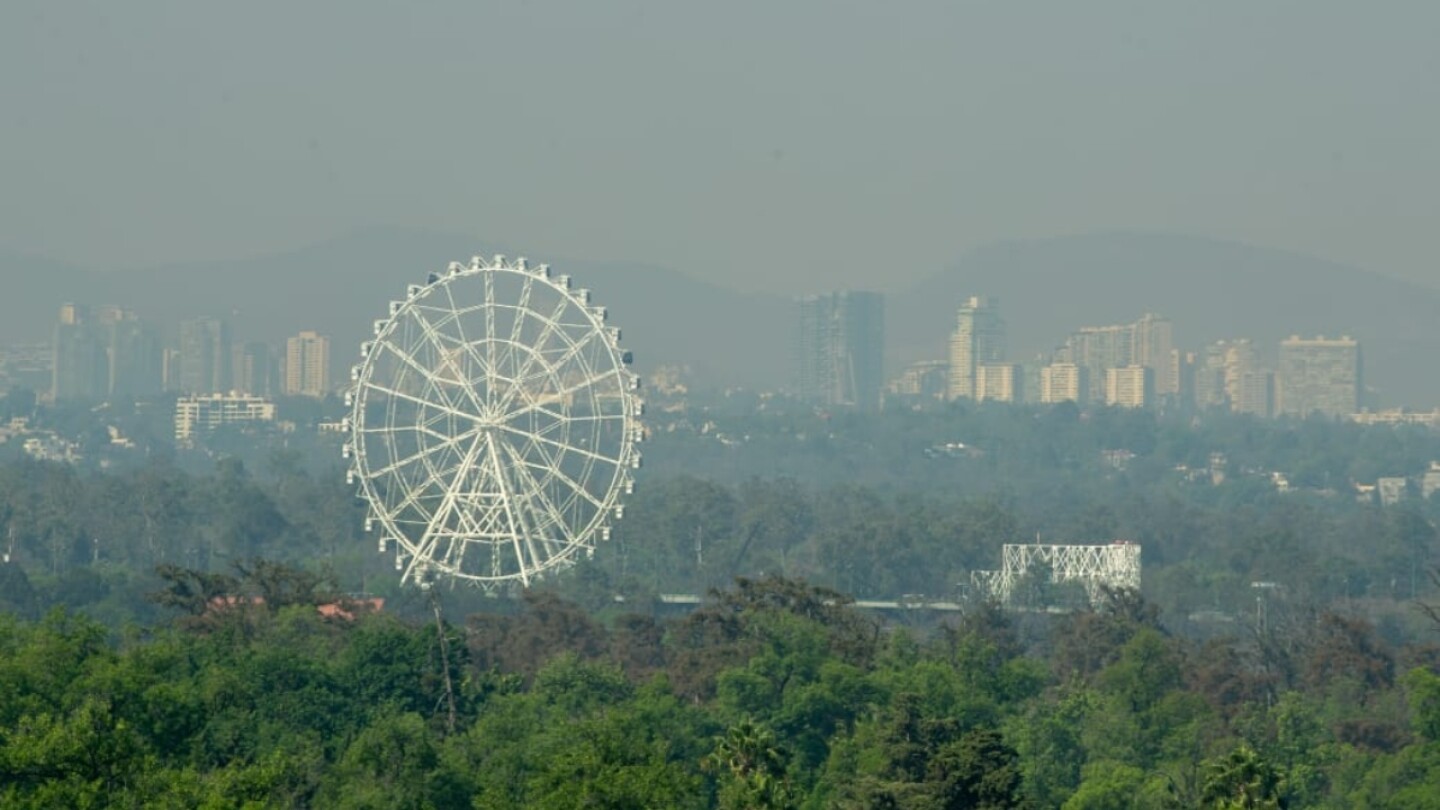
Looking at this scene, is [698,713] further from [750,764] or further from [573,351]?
[573,351]

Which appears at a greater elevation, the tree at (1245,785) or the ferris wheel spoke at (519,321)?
the ferris wheel spoke at (519,321)

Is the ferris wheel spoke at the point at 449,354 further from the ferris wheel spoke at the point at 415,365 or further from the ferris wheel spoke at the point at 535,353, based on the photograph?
the ferris wheel spoke at the point at 535,353

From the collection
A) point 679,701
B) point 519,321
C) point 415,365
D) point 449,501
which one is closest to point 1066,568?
point 519,321

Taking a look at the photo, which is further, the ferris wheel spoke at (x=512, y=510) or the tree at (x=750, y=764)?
the ferris wheel spoke at (x=512, y=510)

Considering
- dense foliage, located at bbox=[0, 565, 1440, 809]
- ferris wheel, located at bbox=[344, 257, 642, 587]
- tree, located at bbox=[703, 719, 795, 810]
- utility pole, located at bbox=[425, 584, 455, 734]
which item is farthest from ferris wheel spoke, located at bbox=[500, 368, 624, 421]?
tree, located at bbox=[703, 719, 795, 810]

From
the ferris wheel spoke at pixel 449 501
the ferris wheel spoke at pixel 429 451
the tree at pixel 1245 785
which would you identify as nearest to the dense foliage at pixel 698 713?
the tree at pixel 1245 785

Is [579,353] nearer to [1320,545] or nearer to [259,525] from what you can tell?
[259,525]

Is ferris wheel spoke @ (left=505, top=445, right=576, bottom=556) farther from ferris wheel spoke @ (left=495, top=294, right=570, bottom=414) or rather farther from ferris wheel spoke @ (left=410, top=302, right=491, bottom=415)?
ferris wheel spoke @ (left=410, top=302, right=491, bottom=415)

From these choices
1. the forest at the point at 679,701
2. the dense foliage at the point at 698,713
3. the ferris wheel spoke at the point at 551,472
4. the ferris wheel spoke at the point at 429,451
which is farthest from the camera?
the ferris wheel spoke at the point at 429,451
